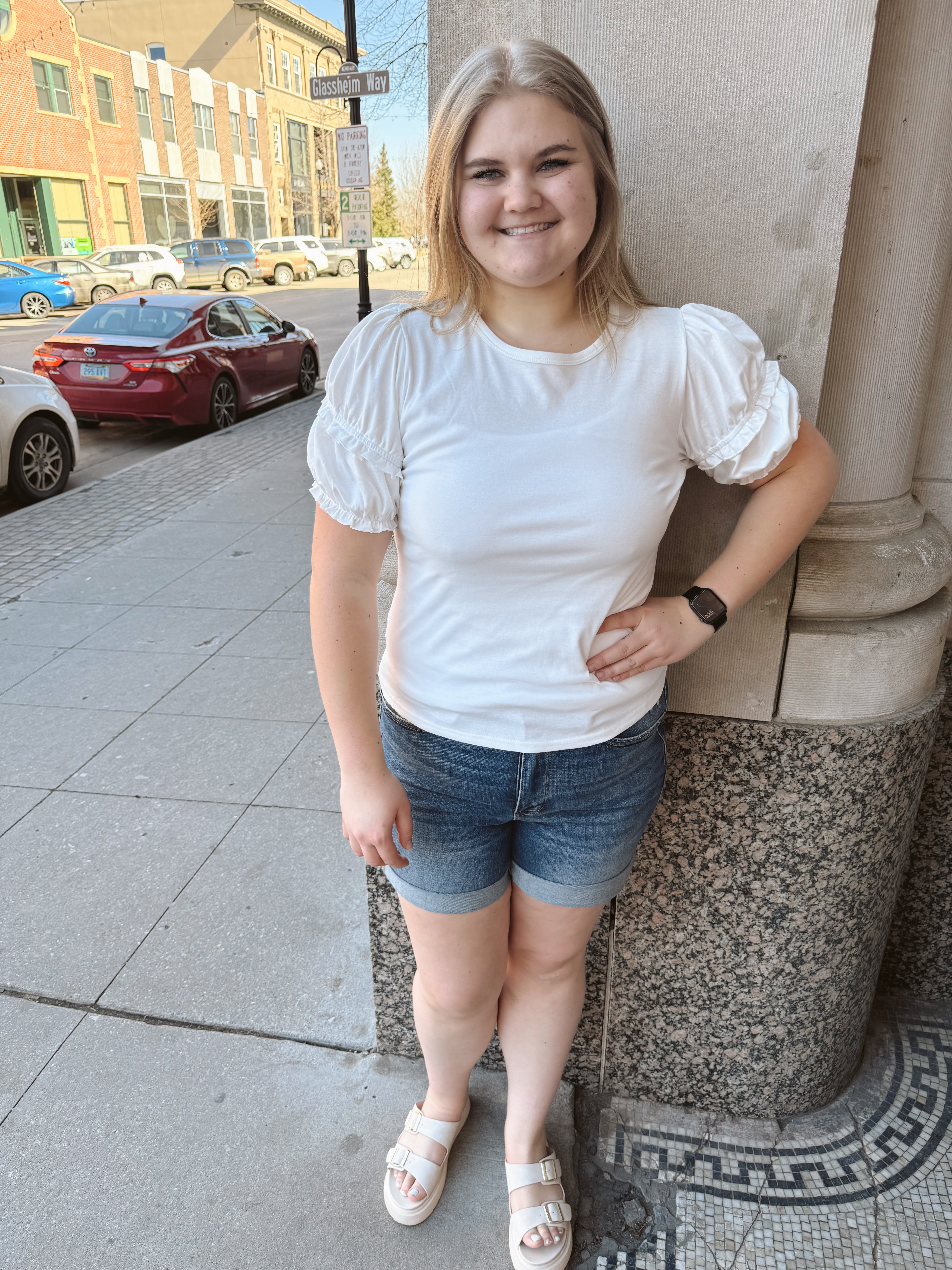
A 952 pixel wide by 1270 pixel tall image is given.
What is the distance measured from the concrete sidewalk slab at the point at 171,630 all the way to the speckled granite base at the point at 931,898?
361 cm

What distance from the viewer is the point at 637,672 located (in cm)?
158

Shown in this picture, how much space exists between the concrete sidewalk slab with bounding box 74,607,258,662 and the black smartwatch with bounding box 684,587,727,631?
3.75 meters

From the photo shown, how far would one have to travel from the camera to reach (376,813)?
1.53 meters

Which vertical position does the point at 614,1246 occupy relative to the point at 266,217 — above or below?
below

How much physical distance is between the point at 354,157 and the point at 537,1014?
10.9 m

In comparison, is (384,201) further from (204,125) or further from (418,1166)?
(418,1166)

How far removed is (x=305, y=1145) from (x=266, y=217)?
61575 mm

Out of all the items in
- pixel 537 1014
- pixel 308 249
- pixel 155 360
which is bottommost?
pixel 537 1014

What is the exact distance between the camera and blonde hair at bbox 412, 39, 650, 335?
1.32m

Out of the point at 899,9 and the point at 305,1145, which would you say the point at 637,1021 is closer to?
the point at 305,1145

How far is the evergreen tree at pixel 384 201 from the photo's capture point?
94.3 inches

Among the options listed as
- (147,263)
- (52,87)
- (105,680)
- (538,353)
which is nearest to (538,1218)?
(538,353)

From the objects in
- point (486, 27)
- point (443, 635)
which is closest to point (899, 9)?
point (486, 27)

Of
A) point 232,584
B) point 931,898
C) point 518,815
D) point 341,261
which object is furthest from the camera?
point 341,261
